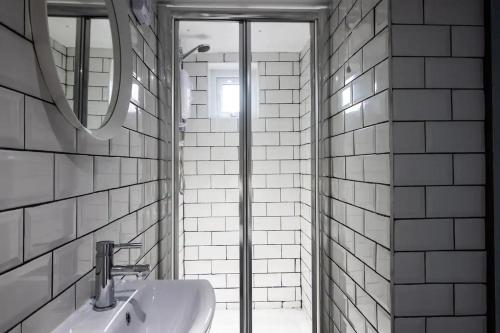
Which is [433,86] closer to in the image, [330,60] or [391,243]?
[391,243]

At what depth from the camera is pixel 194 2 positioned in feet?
5.23

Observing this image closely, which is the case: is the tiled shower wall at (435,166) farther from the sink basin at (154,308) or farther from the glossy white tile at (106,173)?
the glossy white tile at (106,173)

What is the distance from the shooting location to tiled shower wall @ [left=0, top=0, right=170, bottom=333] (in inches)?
20.6

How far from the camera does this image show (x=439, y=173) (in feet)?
2.97

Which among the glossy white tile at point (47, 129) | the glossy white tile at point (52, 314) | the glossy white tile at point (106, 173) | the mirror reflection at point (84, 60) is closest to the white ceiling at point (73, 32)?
the mirror reflection at point (84, 60)

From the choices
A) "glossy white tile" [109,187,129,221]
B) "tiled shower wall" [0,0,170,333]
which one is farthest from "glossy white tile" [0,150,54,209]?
"glossy white tile" [109,187,129,221]

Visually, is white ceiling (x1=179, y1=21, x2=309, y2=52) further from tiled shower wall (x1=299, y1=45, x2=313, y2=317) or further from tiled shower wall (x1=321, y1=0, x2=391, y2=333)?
tiled shower wall (x1=321, y1=0, x2=391, y2=333)

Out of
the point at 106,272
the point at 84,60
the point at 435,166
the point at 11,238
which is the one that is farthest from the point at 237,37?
the point at 11,238

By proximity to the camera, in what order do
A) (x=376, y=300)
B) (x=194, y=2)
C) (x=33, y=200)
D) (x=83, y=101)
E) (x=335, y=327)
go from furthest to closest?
(x=194, y=2) < (x=335, y=327) < (x=376, y=300) < (x=83, y=101) < (x=33, y=200)

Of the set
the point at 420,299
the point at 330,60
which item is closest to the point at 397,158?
the point at 420,299

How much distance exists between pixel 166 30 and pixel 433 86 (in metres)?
1.24

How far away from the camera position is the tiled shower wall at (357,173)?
0.96 m

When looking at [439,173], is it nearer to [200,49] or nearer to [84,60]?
[84,60]

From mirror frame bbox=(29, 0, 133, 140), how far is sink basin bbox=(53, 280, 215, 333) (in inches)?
17.0
